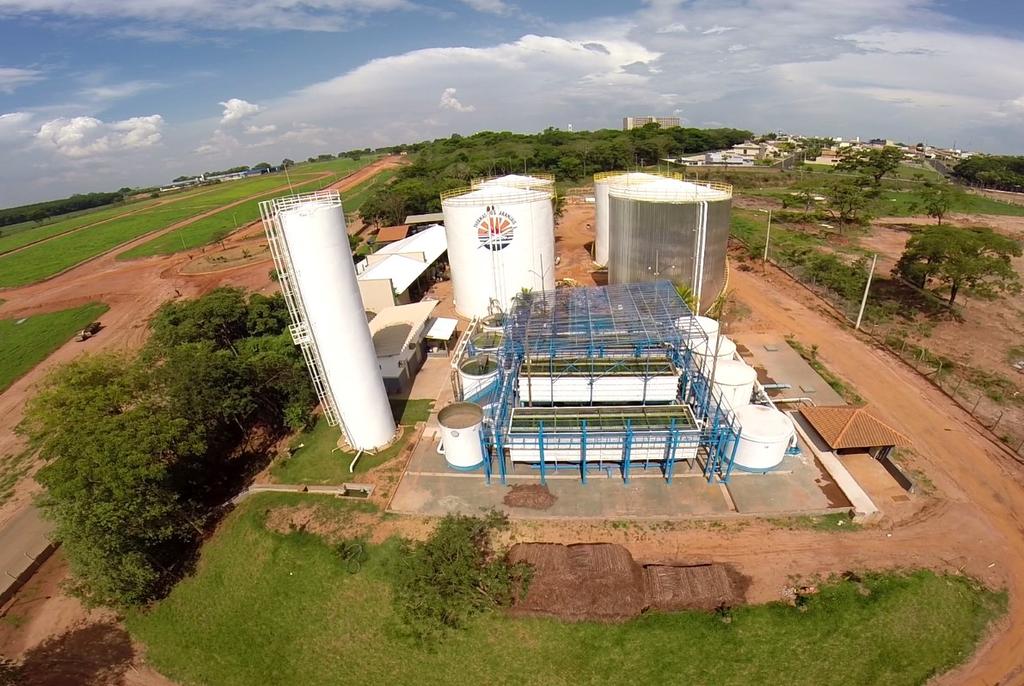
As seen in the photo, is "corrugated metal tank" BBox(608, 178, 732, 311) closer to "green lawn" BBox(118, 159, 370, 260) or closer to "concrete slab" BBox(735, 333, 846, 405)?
"concrete slab" BBox(735, 333, 846, 405)

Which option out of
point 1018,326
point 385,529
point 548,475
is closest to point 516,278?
point 548,475

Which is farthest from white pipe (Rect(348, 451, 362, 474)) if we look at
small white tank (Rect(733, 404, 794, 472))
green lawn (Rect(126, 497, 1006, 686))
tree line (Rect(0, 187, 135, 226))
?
tree line (Rect(0, 187, 135, 226))

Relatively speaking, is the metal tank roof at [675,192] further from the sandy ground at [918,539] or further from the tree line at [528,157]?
the tree line at [528,157]

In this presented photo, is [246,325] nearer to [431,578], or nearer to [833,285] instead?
[431,578]

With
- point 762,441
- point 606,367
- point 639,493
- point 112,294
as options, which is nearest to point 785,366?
point 762,441

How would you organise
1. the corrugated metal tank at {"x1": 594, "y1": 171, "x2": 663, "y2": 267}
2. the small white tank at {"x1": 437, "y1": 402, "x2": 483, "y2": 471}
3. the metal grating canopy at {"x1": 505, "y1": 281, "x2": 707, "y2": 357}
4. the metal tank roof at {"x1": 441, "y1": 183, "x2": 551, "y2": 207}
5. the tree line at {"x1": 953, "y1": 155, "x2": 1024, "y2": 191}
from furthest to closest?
the tree line at {"x1": 953, "y1": 155, "x2": 1024, "y2": 191}, the corrugated metal tank at {"x1": 594, "y1": 171, "x2": 663, "y2": 267}, the metal tank roof at {"x1": 441, "y1": 183, "x2": 551, "y2": 207}, the metal grating canopy at {"x1": 505, "y1": 281, "x2": 707, "y2": 357}, the small white tank at {"x1": 437, "y1": 402, "x2": 483, "y2": 471}

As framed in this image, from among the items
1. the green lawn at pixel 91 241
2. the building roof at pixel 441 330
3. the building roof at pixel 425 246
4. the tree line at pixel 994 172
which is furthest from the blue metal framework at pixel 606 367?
the tree line at pixel 994 172
